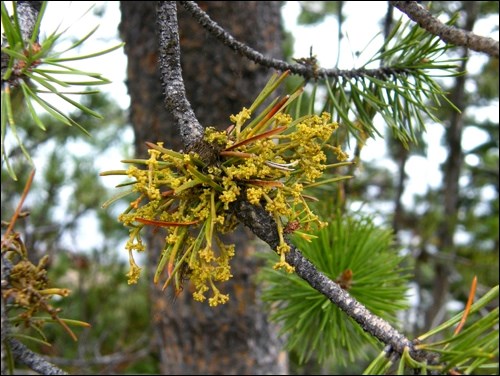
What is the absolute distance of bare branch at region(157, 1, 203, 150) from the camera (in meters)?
0.53

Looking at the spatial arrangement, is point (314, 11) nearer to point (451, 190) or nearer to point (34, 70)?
point (451, 190)

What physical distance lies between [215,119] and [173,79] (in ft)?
2.64

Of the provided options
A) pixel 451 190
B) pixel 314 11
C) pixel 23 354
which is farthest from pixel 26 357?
pixel 314 11

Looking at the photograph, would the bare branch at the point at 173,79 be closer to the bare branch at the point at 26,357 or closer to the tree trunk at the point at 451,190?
the bare branch at the point at 26,357

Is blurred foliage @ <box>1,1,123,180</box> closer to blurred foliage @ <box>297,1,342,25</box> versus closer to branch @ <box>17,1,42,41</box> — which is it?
branch @ <box>17,1,42,41</box>

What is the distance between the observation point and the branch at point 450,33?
0.56m

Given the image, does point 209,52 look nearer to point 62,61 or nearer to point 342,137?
point 342,137

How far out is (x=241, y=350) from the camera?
1.37 metres

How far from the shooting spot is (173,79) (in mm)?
552

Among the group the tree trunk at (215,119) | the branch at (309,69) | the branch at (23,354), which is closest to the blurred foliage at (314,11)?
the tree trunk at (215,119)

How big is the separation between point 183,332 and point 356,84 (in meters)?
0.85

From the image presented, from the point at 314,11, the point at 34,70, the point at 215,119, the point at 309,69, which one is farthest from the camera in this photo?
the point at 314,11

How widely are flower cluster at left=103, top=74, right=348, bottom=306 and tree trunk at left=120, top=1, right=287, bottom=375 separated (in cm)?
82

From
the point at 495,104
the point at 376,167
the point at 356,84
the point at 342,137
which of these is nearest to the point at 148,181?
the point at 356,84
